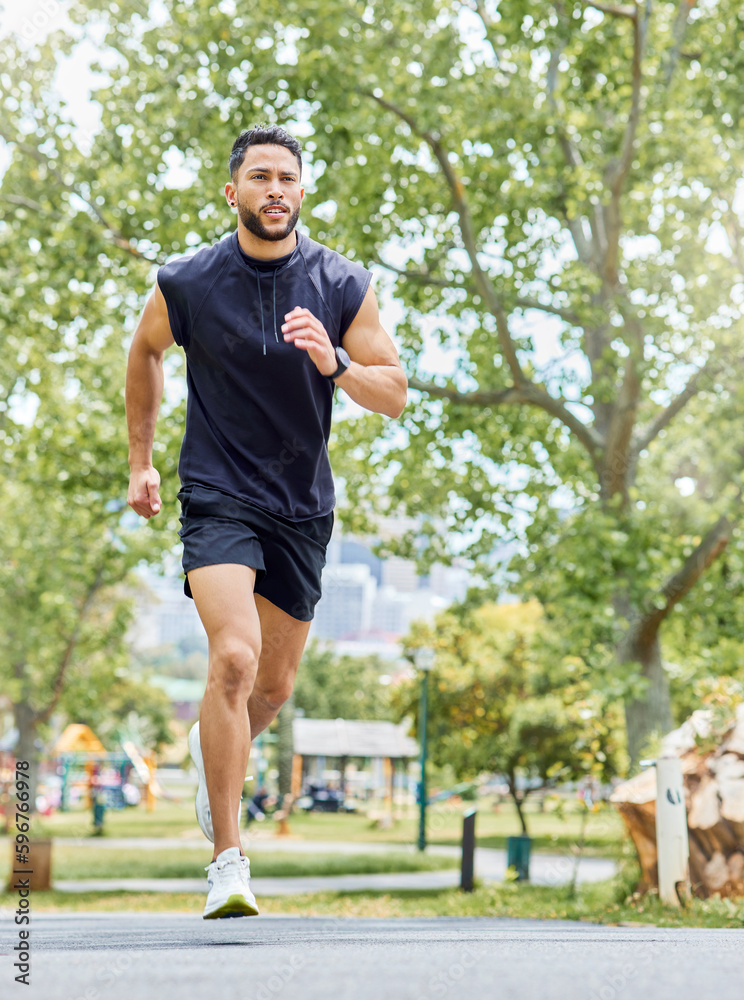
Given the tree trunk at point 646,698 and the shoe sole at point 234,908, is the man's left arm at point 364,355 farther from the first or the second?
the tree trunk at point 646,698

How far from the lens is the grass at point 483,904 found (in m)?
5.91

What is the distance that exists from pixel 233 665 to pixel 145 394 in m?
1.05

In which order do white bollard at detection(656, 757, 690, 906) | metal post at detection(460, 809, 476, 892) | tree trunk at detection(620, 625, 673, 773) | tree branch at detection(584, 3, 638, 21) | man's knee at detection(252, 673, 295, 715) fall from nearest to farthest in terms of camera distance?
man's knee at detection(252, 673, 295, 715), white bollard at detection(656, 757, 690, 906), tree branch at detection(584, 3, 638, 21), tree trunk at detection(620, 625, 673, 773), metal post at detection(460, 809, 476, 892)

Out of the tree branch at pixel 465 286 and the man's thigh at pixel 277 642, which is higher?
the tree branch at pixel 465 286

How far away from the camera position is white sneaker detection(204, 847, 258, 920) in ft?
8.32

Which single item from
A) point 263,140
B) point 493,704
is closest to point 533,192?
point 263,140

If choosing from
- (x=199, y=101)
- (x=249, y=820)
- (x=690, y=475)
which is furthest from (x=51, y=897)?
(x=249, y=820)

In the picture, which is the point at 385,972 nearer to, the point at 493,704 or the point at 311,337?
the point at 311,337

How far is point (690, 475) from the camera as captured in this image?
16.9 meters

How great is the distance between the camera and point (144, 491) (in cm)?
320

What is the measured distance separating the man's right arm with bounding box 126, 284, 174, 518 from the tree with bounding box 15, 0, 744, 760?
740 centimetres

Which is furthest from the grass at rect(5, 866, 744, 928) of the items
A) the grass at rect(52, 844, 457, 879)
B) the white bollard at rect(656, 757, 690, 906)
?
the grass at rect(52, 844, 457, 879)

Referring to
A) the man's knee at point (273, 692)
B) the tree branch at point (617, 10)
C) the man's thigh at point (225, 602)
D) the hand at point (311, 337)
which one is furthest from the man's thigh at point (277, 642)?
the tree branch at point (617, 10)

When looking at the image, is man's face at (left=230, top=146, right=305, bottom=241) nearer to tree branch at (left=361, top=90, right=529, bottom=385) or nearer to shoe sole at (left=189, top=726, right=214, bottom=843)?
shoe sole at (left=189, top=726, right=214, bottom=843)
